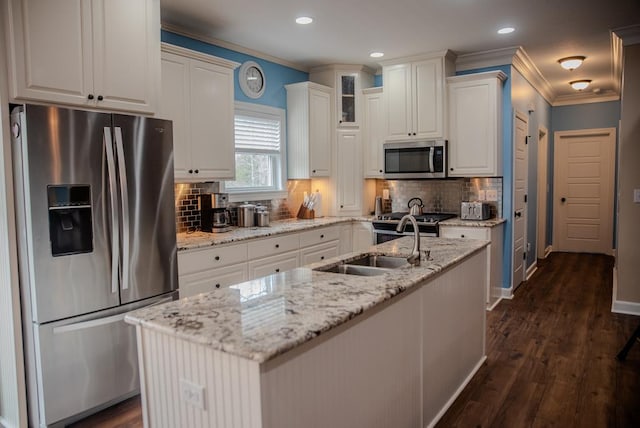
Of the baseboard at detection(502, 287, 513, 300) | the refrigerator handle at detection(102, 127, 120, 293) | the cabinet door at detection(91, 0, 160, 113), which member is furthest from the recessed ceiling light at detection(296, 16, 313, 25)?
the baseboard at detection(502, 287, 513, 300)

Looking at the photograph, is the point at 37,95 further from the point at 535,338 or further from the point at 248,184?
the point at 535,338

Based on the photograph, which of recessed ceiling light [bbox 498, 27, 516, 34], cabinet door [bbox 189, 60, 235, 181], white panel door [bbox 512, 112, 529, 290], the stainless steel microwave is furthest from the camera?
white panel door [bbox 512, 112, 529, 290]

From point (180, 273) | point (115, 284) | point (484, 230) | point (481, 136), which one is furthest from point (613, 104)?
point (115, 284)

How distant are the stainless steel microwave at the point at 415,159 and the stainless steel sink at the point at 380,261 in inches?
99.0

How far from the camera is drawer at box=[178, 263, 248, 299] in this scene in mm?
3262

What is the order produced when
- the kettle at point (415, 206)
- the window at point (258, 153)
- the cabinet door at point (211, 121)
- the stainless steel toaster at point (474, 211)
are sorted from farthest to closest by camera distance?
the kettle at point (415, 206) → the stainless steel toaster at point (474, 211) → the window at point (258, 153) → the cabinet door at point (211, 121)

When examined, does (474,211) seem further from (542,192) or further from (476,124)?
(542,192)

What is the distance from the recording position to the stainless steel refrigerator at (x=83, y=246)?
2.30 meters

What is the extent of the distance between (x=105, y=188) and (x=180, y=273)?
91 centimetres

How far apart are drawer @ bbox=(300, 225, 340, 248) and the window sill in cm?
67

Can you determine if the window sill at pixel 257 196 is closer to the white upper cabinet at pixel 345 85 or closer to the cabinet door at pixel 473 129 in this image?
the white upper cabinet at pixel 345 85

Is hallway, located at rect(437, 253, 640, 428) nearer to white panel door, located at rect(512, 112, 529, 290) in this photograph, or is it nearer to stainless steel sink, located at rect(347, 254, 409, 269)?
white panel door, located at rect(512, 112, 529, 290)

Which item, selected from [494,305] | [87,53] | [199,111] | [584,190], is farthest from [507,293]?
[87,53]

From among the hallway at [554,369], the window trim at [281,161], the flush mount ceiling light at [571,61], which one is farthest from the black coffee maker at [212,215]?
the flush mount ceiling light at [571,61]
